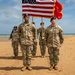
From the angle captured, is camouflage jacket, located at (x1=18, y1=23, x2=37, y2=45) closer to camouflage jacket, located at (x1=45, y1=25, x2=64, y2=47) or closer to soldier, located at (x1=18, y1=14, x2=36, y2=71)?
soldier, located at (x1=18, y1=14, x2=36, y2=71)

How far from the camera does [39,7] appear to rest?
13281 millimetres

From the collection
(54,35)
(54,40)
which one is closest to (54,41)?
(54,40)

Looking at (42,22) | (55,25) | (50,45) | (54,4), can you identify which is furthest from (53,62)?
(42,22)

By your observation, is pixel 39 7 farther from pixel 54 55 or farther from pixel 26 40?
pixel 54 55

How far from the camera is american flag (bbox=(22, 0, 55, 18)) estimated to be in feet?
42.8

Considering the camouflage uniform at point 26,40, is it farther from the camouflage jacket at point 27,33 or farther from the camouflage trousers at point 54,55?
the camouflage trousers at point 54,55

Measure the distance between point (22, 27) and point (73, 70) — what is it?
2685mm

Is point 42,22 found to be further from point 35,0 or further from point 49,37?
point 49,37

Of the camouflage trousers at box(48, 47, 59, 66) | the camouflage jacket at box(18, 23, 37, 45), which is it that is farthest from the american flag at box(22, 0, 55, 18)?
the camouflage trousers at box(48, 47, 59, 66)

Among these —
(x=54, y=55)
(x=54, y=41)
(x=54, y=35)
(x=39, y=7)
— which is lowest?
(x=54, y=55)

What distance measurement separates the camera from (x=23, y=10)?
13117mm

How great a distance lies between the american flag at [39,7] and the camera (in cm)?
1303

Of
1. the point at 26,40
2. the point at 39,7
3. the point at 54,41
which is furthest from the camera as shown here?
the point at 39,7

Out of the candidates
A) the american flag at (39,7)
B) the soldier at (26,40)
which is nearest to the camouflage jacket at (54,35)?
the soldier at (26,40)
